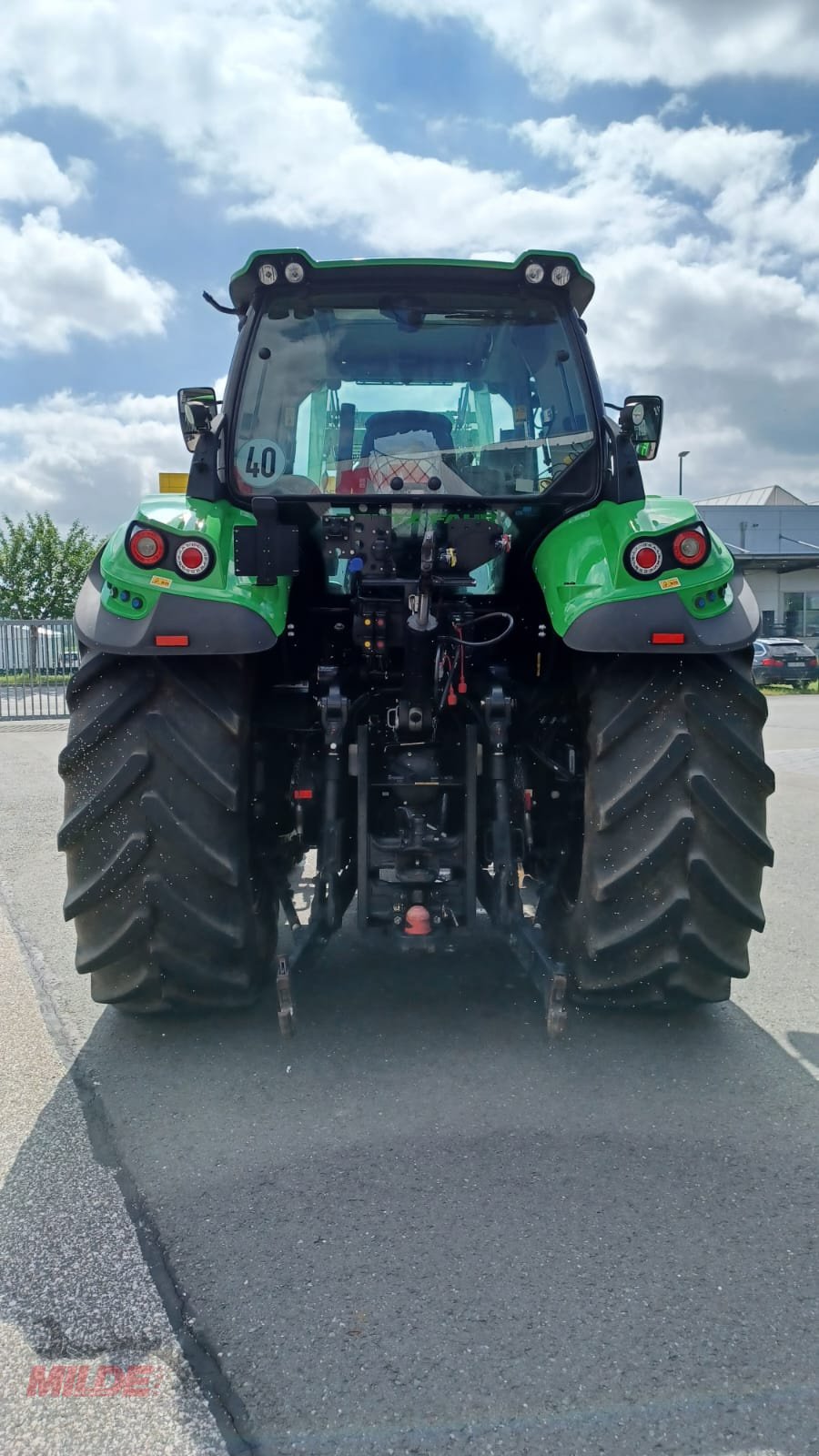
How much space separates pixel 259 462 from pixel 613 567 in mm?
1400

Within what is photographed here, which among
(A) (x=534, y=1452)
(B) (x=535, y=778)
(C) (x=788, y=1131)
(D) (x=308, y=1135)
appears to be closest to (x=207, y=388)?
(B) (x=535, y=778)

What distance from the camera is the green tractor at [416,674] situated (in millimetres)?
3457

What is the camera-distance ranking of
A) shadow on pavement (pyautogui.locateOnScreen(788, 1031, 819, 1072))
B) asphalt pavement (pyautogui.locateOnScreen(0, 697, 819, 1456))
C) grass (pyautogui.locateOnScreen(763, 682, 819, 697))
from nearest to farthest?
1. asphalt pavement (pyautogui.locateOnScreen(0, 697, 819, 1456))
2. shadow on pavement (pyautogui.locateOnScreen(788, 1031, 819, 1072))
3. grass (pyautogui.locateOnScreen(763, 682, 819, 697))

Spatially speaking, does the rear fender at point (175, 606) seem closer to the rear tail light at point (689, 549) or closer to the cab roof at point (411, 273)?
the cab roof at point (411, 273)

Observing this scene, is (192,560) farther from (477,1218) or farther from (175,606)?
(477,1218)

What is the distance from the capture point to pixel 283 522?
3.95 m

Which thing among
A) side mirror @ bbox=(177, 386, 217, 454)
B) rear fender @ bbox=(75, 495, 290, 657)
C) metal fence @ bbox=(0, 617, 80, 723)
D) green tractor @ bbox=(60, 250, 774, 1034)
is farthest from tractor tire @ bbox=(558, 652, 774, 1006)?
A: metal fence @ bbox=(0, 617, 80, 723)

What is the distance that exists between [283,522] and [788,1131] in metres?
2.67

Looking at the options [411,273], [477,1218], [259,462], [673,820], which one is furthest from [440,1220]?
[411,273]

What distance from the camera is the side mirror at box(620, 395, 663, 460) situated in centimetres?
392

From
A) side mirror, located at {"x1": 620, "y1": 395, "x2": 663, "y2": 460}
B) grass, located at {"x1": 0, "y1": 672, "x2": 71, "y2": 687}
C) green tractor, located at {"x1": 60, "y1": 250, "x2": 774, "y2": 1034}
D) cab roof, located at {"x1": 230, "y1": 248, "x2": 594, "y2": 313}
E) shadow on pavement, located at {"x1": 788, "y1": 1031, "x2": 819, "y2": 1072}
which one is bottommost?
shadow on pavement, located at {"x1": 788, "y1": 1031, "x2": 819, "y2": 1072}

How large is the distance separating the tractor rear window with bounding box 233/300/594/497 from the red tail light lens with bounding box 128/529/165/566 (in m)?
0.56

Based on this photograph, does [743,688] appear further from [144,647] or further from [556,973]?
[144,647]

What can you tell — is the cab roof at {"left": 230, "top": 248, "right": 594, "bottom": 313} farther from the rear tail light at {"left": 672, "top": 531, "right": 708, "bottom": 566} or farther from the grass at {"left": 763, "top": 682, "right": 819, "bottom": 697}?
the grass at {"left": 763, "top": 682, "right": 819, "bottom": 697}
